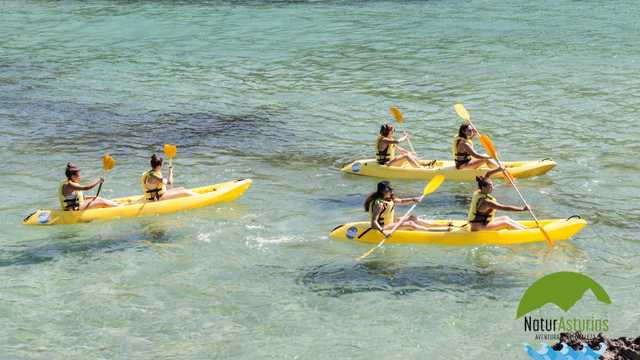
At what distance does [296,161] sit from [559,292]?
322 inches

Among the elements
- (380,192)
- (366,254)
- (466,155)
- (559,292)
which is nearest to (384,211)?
(380,192)

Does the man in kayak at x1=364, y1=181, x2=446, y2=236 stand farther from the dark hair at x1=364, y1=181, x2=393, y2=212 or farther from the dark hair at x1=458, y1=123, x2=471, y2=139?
the dark hair at x1=458, y1=123, x2=471, y2=139

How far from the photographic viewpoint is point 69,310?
1167 cm

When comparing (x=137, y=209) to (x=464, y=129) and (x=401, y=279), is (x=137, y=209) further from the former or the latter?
(x=464, y=129)

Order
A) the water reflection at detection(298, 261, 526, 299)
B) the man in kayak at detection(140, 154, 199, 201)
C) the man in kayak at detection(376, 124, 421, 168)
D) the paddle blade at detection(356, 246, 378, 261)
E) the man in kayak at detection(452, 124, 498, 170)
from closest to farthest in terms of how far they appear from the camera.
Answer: the water reflection at detection(298, 261, 526, 299) < the paddle blade at detection(356, 246, 378, 261) < the man in kayak at detection(140, 154, 199, 201) < the man in kayak at detection(452, 124, 498, 170) < the man in kayak at detection(376, 124, 421, 168)

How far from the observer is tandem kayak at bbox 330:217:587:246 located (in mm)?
13203

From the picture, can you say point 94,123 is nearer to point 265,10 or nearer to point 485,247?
point 485,247

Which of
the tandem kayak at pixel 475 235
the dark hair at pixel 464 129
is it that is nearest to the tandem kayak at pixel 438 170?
the dark hair at pixel 464 129

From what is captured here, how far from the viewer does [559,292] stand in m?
10.9

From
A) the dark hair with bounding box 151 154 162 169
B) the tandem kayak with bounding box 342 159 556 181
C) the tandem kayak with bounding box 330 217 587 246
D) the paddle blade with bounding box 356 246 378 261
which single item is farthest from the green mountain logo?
the dark hair with bounding box 151 154 162 169

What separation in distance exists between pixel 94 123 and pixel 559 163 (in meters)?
10.5

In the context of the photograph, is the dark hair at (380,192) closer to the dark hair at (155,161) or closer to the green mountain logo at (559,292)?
the green mountain logo at (559,292)

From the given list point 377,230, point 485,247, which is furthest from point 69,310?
point 485,247

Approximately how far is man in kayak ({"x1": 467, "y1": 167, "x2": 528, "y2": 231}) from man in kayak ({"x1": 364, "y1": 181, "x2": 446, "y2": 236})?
0.65 meters
